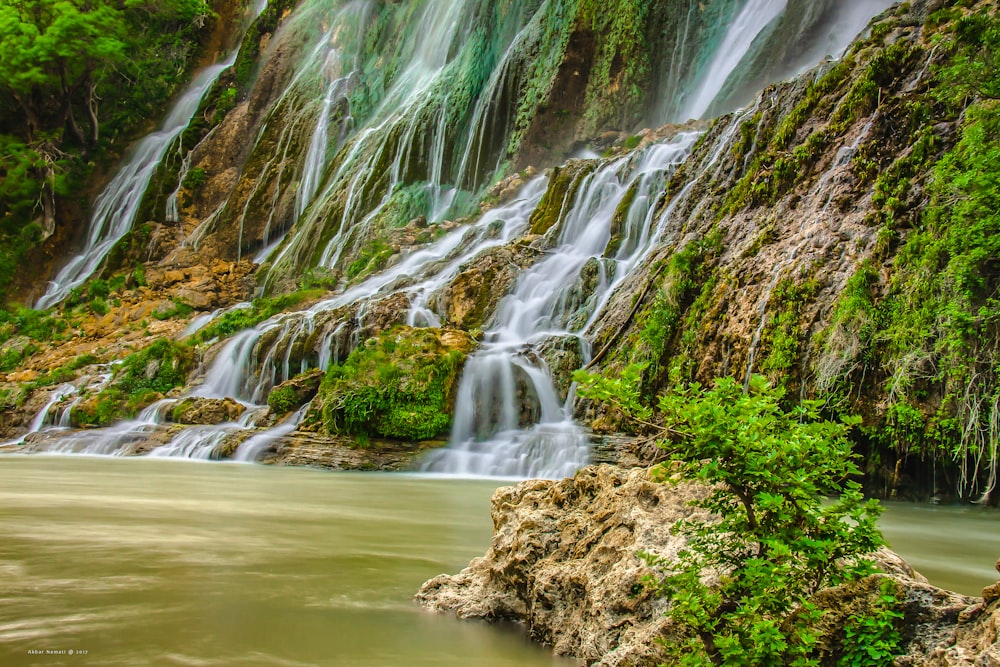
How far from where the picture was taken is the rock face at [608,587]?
2254mm

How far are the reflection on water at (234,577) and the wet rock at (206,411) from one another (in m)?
7.27

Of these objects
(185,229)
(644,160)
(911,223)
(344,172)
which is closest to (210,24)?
(185,229)

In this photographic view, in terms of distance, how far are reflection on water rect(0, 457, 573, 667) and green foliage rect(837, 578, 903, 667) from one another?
1.13m

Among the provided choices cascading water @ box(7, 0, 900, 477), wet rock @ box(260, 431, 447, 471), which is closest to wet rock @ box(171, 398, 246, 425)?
cascading water @ box(7, 0, 900, 477)

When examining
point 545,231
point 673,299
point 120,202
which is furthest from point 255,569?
point 120,202

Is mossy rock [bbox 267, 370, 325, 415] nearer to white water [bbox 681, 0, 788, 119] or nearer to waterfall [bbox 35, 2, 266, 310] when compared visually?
white water [bbox 681, 0, 788, 119]

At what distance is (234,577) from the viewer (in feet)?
13.1

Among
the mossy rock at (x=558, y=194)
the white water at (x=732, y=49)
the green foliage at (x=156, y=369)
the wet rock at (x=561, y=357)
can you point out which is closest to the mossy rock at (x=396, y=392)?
the wet rock at (x=561, y=357)

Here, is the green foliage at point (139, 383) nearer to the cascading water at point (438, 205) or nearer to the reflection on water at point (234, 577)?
the cascading water at point (438, 205)

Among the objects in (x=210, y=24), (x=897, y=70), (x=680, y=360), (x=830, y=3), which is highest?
(x=210, y=24)

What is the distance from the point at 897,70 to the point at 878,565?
873cm

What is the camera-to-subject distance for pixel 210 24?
139 ft

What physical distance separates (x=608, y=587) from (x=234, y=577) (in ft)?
7.32

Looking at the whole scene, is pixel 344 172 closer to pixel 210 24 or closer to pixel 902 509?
pixel 210 24
